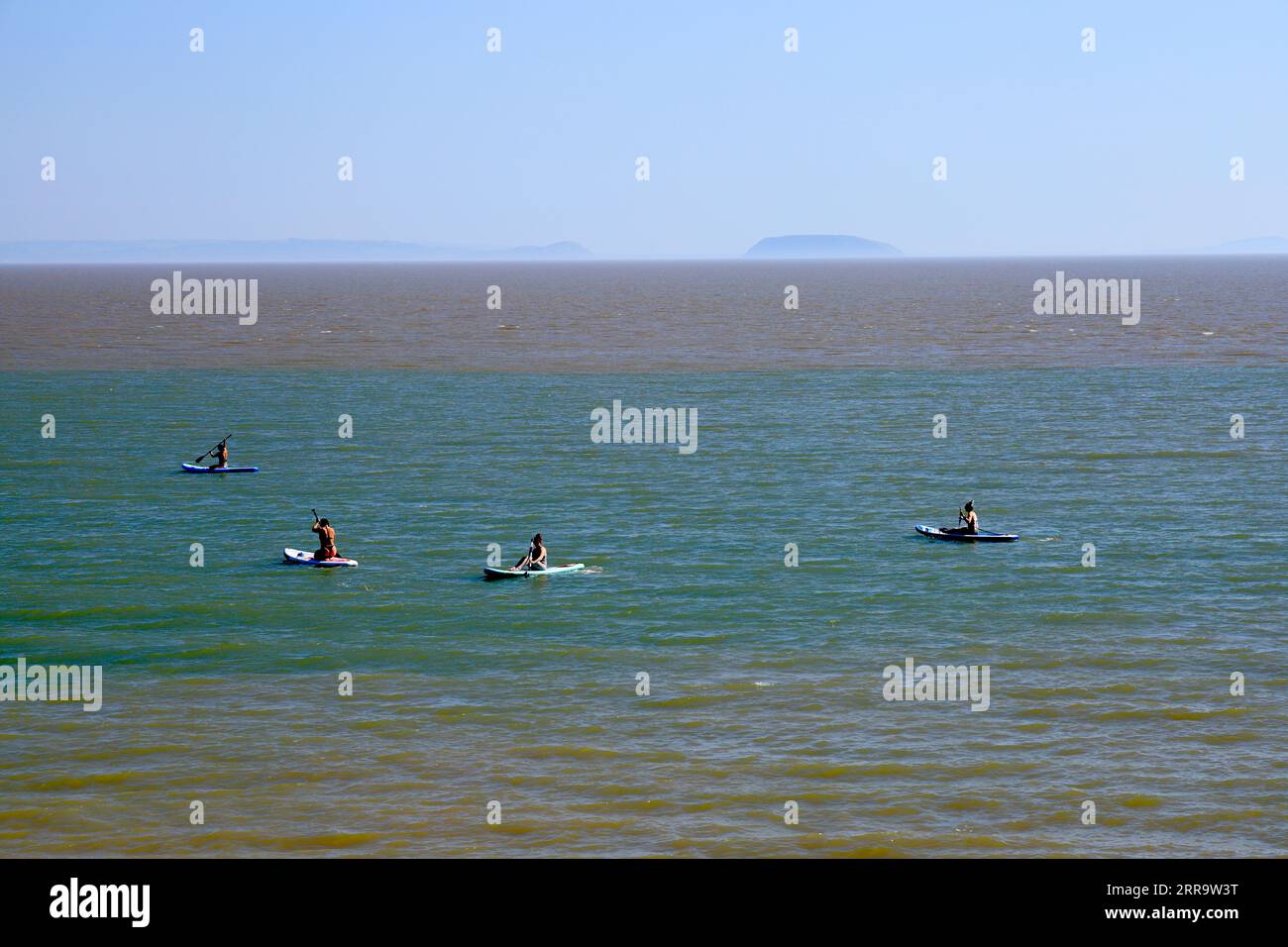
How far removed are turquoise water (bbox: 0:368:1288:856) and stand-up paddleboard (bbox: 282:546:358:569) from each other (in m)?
0.64

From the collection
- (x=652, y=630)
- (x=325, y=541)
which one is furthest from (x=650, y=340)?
(x=652, y=630)

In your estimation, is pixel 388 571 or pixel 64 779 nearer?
pixel 64 779

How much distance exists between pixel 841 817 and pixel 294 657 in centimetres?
1665

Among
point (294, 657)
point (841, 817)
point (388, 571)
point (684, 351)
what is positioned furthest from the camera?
point (684, 351)

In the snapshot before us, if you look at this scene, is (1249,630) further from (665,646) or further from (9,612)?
(9,612)

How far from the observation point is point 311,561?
48125 mm

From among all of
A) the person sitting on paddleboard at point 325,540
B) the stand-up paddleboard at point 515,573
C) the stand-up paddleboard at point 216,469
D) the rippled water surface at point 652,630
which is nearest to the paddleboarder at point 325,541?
the person sitting on paddleboard at point 325,540

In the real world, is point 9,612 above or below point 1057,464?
below

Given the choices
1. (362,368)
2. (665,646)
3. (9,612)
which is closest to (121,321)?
(362,368)

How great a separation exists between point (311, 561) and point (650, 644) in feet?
46.2

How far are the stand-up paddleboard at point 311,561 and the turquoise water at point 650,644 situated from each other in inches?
25.2

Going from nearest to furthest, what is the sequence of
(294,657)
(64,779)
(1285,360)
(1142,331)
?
(64,779), (294,657), (1285,360), (1142,331)

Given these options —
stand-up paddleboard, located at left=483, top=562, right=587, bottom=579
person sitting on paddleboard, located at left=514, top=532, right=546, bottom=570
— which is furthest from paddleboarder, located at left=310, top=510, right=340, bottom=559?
person sitting on paddleboard, located at left=514, top=532, right=546, bottom=570
